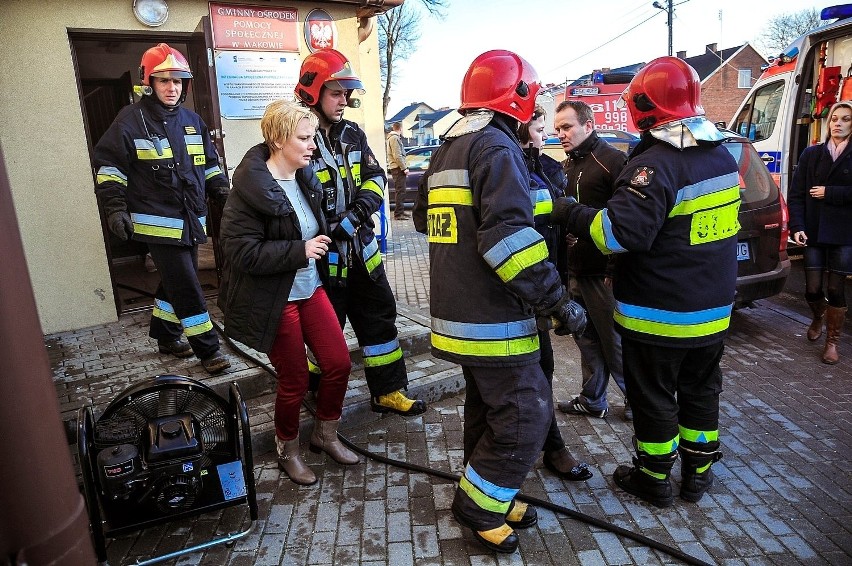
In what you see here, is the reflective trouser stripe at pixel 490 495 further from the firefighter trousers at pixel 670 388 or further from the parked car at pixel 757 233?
the parked car at pixel 757 233

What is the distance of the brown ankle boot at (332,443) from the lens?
3451 mm

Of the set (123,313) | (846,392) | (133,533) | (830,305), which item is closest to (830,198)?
(830,305)

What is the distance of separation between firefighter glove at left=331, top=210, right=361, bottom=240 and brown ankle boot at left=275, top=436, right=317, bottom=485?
1.16m

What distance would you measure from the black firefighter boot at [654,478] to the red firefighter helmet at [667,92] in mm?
1644

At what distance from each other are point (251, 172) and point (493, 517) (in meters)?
1.97

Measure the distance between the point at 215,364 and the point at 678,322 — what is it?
3.03m

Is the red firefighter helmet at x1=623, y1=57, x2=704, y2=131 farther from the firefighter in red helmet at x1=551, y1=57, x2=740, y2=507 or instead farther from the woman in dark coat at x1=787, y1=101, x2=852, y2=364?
the woman in dark coat at x1=787, y1=101, x2=852, y2=364

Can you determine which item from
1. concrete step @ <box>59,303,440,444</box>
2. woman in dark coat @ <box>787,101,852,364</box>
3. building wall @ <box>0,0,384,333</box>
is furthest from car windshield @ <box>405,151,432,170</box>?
A: concrete step @ <box>59,303,440,444</box>

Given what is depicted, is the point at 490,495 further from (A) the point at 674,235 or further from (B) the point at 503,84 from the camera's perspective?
(B) the point at 503,84

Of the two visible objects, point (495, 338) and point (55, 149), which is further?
point (55, 149)

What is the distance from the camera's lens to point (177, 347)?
449 centimetres

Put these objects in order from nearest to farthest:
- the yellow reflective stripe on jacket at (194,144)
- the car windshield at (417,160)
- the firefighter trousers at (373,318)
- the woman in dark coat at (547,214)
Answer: the woman in dark coat at (547,214), the firefighter trousers at (373,318), the yellow reflective stripe on jacket at (194,144), the car windshield at (417,160)

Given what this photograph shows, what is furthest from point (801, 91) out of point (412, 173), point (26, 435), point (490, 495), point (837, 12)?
point (412, 173)

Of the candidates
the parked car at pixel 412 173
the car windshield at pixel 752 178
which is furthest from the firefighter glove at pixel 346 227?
the parked car at pixel 412 173
